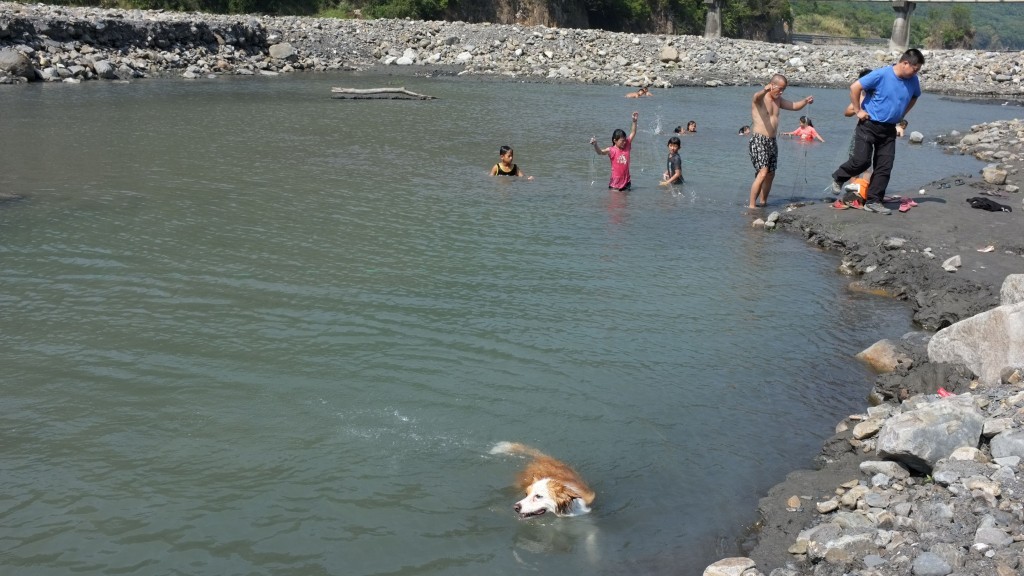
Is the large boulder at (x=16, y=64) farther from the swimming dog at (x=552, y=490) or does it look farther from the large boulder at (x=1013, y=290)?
the large boulder at (x=1013, y=290)

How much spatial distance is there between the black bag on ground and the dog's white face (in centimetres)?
1053

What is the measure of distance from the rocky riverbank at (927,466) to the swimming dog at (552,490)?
1109 millimetres

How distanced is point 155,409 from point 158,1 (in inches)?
1899

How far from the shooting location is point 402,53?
149 ft

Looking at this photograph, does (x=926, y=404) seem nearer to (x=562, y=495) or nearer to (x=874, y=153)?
(x=562, y=495)

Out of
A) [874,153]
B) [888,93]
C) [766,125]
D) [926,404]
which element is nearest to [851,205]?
[874,153]

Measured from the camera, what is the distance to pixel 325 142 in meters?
20.4

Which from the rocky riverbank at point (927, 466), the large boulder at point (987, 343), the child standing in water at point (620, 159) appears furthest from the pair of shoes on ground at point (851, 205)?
the large boulder at point (987, 343)

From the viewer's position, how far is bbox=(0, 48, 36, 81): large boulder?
29.0 metres

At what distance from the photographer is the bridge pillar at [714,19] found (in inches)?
2758

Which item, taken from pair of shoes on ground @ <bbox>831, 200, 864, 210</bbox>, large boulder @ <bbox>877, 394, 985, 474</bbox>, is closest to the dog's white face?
large boulder @ <bbox>877, 394, 985, 474</bbox>

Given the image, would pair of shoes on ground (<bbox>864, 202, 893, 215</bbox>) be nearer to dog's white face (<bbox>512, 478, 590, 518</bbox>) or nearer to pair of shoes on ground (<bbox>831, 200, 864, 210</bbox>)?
pair of shoes on ground (<bbox>831, 200, 864, 210</bbox>)

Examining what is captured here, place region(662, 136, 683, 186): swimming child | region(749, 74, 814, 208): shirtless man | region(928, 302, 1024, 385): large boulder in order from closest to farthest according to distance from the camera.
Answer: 1. region(928, 302, 1024, 385): large boulder
2. region(749, 74, 814, 208): shirtless man
3. region(662, 136, 683, 186): swimming child

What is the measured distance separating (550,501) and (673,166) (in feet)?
38.8
